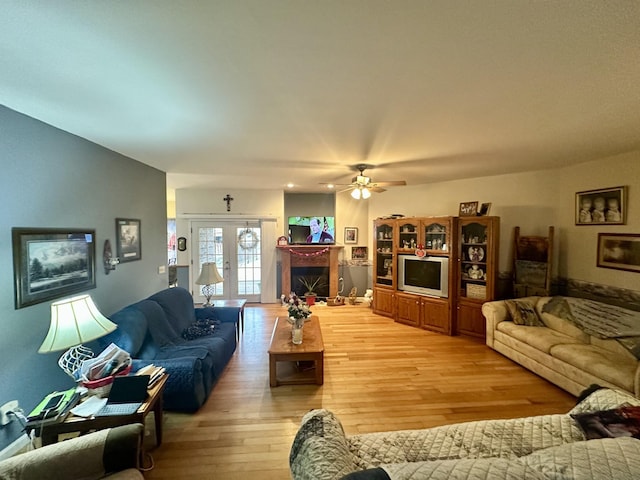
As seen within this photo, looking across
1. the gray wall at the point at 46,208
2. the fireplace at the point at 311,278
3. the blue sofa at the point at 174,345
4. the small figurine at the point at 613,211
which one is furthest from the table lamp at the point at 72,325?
the small figurine at the point at 613,211

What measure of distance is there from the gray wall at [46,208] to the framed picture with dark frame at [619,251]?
609 centimetres

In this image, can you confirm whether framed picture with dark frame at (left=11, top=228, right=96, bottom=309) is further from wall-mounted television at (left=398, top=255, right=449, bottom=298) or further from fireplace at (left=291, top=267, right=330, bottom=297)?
wall-mounted television at (left=398, top=255, right=449, bottom=298)

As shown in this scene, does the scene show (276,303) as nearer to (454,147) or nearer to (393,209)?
(393,209)

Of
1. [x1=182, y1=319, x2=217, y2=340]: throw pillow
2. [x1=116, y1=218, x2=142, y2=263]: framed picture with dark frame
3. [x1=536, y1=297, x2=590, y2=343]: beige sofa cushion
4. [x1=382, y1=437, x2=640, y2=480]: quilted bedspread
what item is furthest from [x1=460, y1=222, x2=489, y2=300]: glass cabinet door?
[x1=116, y1=218, x2=142, y2=263]: framed picture with dark frame

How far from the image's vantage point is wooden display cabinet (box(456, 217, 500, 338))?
14.1 ft

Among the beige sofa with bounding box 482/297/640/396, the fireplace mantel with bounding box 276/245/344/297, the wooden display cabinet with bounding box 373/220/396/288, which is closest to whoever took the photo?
the beige sofa with bounding box 482/297/640/396

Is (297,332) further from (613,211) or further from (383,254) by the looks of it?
(613,211)

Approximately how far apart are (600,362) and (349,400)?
2.52 m

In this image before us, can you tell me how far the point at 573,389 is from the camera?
9.25 feet

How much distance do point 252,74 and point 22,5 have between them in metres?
0.93

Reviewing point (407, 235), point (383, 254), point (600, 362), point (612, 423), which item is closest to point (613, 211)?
point (600, 362)

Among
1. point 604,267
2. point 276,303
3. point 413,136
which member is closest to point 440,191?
point 604,267

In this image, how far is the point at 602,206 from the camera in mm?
3549

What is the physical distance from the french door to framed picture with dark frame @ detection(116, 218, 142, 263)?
2.74m
